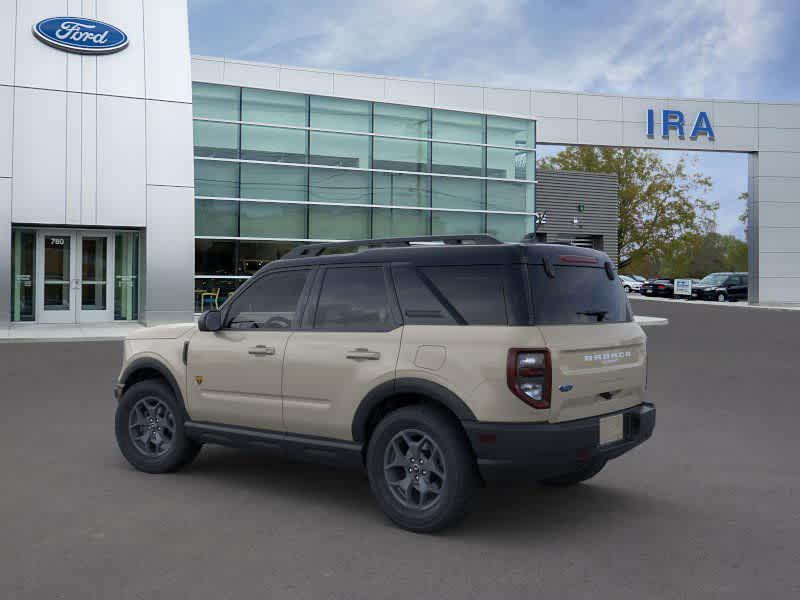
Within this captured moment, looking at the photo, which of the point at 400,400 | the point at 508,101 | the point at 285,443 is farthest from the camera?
the point at 508,101

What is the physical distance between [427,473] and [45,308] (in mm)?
22039

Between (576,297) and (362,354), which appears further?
(362,354)

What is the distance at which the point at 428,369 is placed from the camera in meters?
5.17

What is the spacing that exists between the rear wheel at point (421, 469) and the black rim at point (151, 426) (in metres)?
2.13

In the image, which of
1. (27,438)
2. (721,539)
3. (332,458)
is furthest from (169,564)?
(27,438)

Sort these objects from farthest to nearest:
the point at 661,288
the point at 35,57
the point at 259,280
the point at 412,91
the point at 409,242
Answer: the point at 661,288, the point at 412,91, the point at 35,57, the point at 259,280, the point at 409,242

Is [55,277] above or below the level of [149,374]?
above

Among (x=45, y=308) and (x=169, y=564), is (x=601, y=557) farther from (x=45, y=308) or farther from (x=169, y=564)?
(x=45, y=308)

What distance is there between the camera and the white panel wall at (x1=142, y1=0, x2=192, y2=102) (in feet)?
81.0

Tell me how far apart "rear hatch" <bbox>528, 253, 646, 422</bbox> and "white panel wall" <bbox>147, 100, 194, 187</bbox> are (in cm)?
2073

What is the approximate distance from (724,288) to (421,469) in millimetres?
48420

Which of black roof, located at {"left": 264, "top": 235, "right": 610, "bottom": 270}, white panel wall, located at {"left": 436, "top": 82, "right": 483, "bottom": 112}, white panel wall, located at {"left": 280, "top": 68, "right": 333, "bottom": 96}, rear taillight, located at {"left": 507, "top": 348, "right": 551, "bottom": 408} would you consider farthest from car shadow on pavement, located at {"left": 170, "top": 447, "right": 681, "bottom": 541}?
white panel wall, located at {"left": 436, "top": 82, "right": 483, "bottom": 112}

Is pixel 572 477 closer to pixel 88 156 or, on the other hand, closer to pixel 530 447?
pixel 530 447

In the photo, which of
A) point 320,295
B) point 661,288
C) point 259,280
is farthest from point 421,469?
point 661,288
